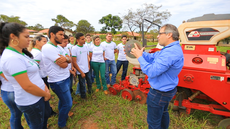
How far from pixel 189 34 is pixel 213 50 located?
1.89 ft

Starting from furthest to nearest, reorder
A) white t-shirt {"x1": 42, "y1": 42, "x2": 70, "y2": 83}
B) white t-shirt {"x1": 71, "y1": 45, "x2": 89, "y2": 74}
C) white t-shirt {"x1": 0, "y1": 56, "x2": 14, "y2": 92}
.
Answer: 1. white t-shirt {"x1": 71, "y1": 45, "x2": 89, "y2": 74}
2. white t-shirt {"x1": 42, "y1": 42, "x2": 70, "y2": 83}
3. white t-shirt {"x1": 0, "y1": 56, "x2": 14, "y2": 92}

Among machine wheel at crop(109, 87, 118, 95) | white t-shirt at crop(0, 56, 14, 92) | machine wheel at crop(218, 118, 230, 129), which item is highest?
white t-shirt at crop(0, 56, 14, 92)

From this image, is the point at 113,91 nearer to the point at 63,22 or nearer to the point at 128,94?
the point at 128,94

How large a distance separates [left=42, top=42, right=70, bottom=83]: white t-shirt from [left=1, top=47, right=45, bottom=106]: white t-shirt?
1.56 feet

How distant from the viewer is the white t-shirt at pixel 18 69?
126 centimetres

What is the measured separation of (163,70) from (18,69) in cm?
176

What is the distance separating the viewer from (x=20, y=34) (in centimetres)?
140

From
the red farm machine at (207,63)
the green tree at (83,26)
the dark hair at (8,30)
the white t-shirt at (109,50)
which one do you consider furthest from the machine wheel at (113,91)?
the green tree at (83,26)

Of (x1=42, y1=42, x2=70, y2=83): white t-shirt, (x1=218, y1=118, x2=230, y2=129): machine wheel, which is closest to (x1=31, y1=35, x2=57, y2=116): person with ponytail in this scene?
(x1=42, y1=42, x2=70, y2=83): white t-shirt

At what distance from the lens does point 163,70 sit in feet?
4.86

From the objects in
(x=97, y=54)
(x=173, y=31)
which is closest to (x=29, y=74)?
(x=173, y=31)

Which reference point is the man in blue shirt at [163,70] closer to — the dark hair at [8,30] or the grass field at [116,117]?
the grass field at [116,117]

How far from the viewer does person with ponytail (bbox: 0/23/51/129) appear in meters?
1.28

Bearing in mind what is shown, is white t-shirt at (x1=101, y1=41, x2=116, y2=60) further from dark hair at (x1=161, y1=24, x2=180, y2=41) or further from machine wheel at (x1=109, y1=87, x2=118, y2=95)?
dark hair at (x1=161, y1=24, x2=180, y2=41)
